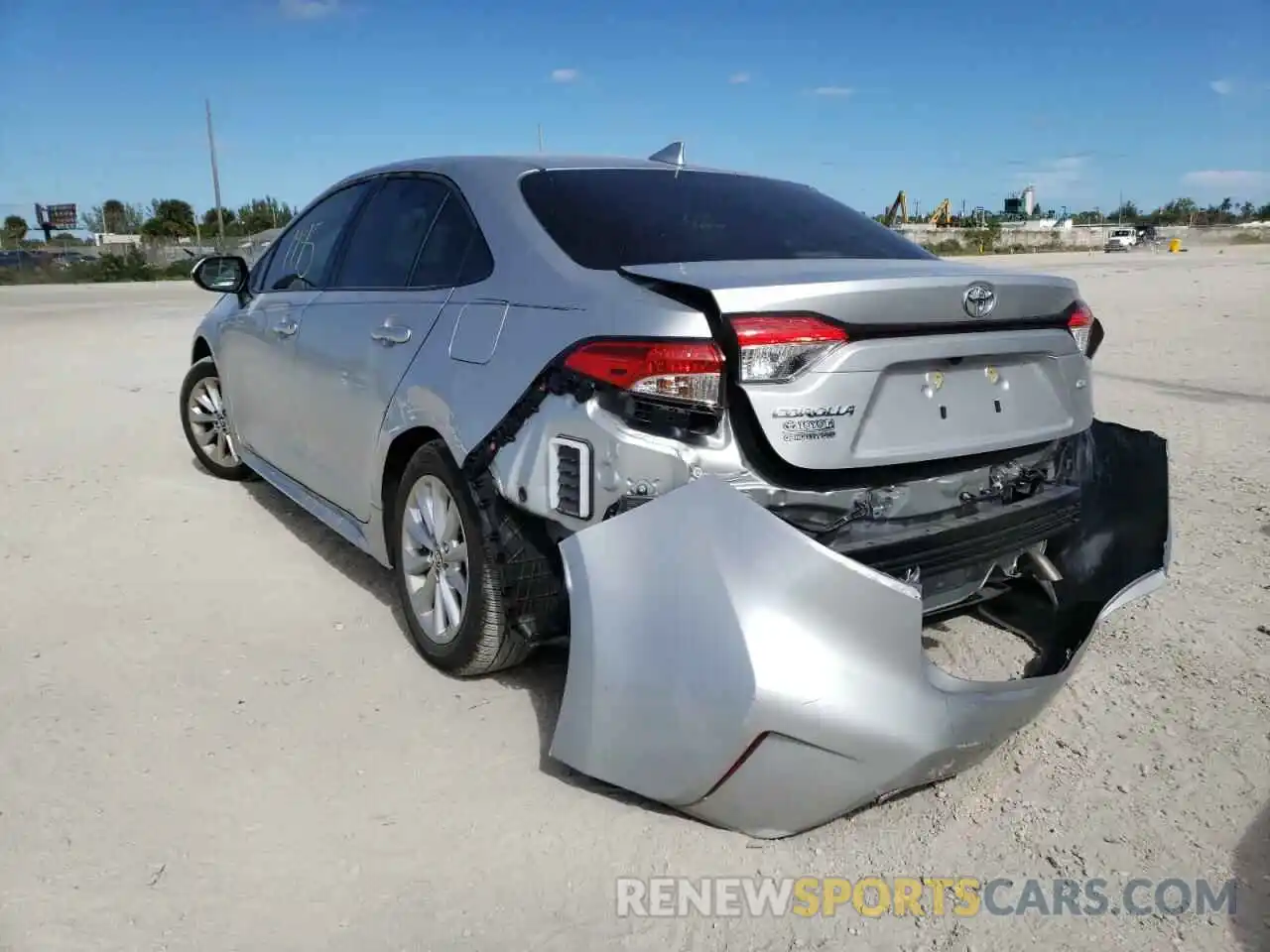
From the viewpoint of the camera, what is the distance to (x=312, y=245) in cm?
446

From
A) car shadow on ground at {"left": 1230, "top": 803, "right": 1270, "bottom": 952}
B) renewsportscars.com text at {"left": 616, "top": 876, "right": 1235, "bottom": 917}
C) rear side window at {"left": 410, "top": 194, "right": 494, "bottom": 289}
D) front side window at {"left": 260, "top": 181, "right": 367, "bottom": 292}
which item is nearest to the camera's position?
car shadow on ground at {"left": 1230, "top": 803, "right": 1270, "bottom": 952}

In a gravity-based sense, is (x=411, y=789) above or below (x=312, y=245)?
below

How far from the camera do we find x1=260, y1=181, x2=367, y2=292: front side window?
166 inches

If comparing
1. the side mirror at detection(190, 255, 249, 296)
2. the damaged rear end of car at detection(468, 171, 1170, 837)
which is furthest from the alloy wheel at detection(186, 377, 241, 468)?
the damaged rear end of car at detection(468, 171, 1170, 837)

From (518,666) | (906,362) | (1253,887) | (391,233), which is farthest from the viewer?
(391,233)

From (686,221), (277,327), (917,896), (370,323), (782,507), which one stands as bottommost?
(917,896)

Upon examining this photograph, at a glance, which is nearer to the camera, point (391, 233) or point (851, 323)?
point (851, 323)

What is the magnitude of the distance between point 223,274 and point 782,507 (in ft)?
12.5

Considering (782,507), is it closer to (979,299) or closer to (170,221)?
(979,299)

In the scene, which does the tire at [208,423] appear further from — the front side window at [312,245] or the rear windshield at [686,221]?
the rear windshield at [686,221]

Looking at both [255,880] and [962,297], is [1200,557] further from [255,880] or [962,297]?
[255,880]

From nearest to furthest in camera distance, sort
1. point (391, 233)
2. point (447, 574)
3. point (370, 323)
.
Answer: point (447, 574) < point (370, 323) < point (391, 233)

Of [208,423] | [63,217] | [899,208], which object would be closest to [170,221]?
[63,217]

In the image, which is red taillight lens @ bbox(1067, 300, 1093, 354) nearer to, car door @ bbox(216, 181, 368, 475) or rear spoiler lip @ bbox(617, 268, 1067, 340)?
rear spoiler lip @ bbox(617, 268, 1067, 340)
